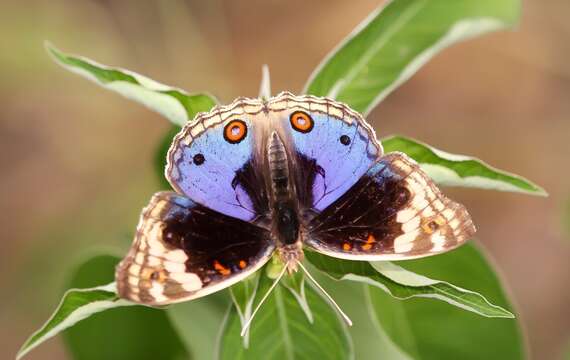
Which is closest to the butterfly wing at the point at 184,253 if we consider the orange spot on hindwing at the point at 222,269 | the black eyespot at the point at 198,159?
the orange spot on hindwing at the point at 222,269

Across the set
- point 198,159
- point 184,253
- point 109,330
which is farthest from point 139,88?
point 109,330

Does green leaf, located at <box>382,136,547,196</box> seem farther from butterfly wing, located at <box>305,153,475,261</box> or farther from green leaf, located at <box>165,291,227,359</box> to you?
green leaf, located at <box>165,291,227,359</box>

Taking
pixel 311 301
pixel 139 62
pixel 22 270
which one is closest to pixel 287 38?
pixel 139 62

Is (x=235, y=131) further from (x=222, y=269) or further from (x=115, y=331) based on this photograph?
(x=115, y=331)

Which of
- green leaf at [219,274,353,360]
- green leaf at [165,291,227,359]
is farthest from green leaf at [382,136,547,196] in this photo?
green leaf at [165,291,227,359]

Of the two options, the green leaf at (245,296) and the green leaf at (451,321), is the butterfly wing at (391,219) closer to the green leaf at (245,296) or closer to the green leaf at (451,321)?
the green leaf at (245,296)

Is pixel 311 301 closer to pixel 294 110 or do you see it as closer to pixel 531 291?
pixel 294 110

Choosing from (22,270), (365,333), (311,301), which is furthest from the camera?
(22,270)
